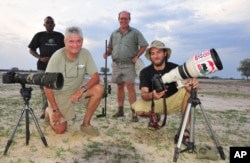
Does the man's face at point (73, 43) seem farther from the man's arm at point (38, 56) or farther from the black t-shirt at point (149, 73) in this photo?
the man's arm at point (38, 56)

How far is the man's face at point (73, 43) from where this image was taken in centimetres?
601

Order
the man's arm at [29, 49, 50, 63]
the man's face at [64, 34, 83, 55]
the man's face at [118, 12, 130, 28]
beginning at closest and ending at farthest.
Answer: the man's face at [64, 34, 83, 55] < the man's arm at [29, 49, 50, 63] < the man's face at [118, 12, 130, 28]

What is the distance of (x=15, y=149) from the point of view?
5438 millimetres

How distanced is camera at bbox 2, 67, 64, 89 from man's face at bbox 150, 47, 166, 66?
219 centimetres

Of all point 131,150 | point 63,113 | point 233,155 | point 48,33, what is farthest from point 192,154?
point 48,33

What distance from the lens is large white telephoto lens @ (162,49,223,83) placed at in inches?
191

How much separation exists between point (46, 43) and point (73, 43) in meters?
2.03

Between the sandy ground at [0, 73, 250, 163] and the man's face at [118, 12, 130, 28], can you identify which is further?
the man's face at [118, 12, 130, 28]

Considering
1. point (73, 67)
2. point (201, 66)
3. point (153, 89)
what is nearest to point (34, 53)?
point (73, 67)

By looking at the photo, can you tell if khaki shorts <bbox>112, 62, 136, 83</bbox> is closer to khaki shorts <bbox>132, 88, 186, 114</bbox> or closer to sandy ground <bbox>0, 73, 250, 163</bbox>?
sandy ground <bbox>0, 73, 250, 163</bbox>

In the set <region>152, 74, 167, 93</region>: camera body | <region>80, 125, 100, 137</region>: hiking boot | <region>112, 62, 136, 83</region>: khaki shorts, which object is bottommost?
<region>80, 125, 100, 137</region>: hiking boot

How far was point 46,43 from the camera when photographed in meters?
7.81

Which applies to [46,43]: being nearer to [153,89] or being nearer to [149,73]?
[149,73]

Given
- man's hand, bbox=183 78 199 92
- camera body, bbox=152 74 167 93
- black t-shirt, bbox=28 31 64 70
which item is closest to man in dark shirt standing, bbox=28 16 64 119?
black t-shirt, bbox=28 31 64 70
